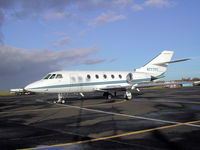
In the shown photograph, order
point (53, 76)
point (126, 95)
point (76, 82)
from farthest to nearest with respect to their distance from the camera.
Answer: point (126, 95)
point (76, 82)
point (53, 76)

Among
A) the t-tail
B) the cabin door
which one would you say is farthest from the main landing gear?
the t-tail

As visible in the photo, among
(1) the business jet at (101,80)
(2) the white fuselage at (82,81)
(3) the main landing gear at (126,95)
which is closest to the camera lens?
(2) the white fuselage at (82,81)

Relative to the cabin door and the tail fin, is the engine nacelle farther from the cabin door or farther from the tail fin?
the cabin door

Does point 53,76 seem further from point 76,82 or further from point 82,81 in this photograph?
point 82,81

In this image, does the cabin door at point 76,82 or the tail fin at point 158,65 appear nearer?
the cabin door at point 76,82

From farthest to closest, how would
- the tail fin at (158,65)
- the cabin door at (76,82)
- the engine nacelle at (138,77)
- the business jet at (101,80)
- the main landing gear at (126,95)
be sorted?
the tail fin at (158,65) → the engine nacelle at (138,77) → the main landing gear at (126,95) → the cabin door at (76,82) → the business jet at (101,80)

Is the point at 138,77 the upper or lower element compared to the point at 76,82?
upper

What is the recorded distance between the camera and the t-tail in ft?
86.6

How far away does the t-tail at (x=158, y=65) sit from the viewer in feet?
86.6

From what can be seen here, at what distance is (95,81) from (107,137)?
16002 mm

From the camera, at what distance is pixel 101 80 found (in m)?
23.1

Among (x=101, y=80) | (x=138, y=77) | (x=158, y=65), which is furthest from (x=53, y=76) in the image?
(x=158, y=65)

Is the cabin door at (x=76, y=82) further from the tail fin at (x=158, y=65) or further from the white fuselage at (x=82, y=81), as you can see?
the tail fin at (x=158, y=65)

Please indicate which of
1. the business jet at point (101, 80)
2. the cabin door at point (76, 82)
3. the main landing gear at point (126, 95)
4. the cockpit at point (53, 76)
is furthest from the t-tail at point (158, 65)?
the cockpit at point (53, 76)
